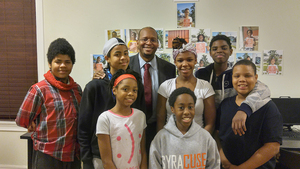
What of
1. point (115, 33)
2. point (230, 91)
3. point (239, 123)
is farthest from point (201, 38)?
point (239, 123)

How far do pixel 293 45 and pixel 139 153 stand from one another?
2.32 m

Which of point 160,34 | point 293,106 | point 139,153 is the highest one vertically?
point 160,34

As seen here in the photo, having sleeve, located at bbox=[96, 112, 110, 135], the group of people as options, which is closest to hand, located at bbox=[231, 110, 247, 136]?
the group of people

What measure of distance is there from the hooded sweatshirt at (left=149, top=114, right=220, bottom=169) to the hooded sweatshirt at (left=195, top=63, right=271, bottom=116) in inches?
13.4

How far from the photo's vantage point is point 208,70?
172cm

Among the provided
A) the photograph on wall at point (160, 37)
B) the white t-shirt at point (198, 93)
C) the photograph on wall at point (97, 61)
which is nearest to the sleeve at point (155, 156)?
the white t-shirt at point (198, 93)

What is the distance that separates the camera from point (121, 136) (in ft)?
3.86

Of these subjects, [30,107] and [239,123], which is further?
[30,107]

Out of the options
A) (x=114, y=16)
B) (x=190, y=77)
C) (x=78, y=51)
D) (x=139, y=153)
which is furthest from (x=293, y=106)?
(x=78, y=51)

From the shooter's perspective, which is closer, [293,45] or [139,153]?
[139,153]

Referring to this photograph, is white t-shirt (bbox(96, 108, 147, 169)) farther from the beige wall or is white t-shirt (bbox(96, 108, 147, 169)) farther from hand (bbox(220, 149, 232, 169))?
the beige wall

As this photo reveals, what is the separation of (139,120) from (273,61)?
1975 millimetres

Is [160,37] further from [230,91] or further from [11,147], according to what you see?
[11,147]

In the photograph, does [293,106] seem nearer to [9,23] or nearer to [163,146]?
[163,146]
